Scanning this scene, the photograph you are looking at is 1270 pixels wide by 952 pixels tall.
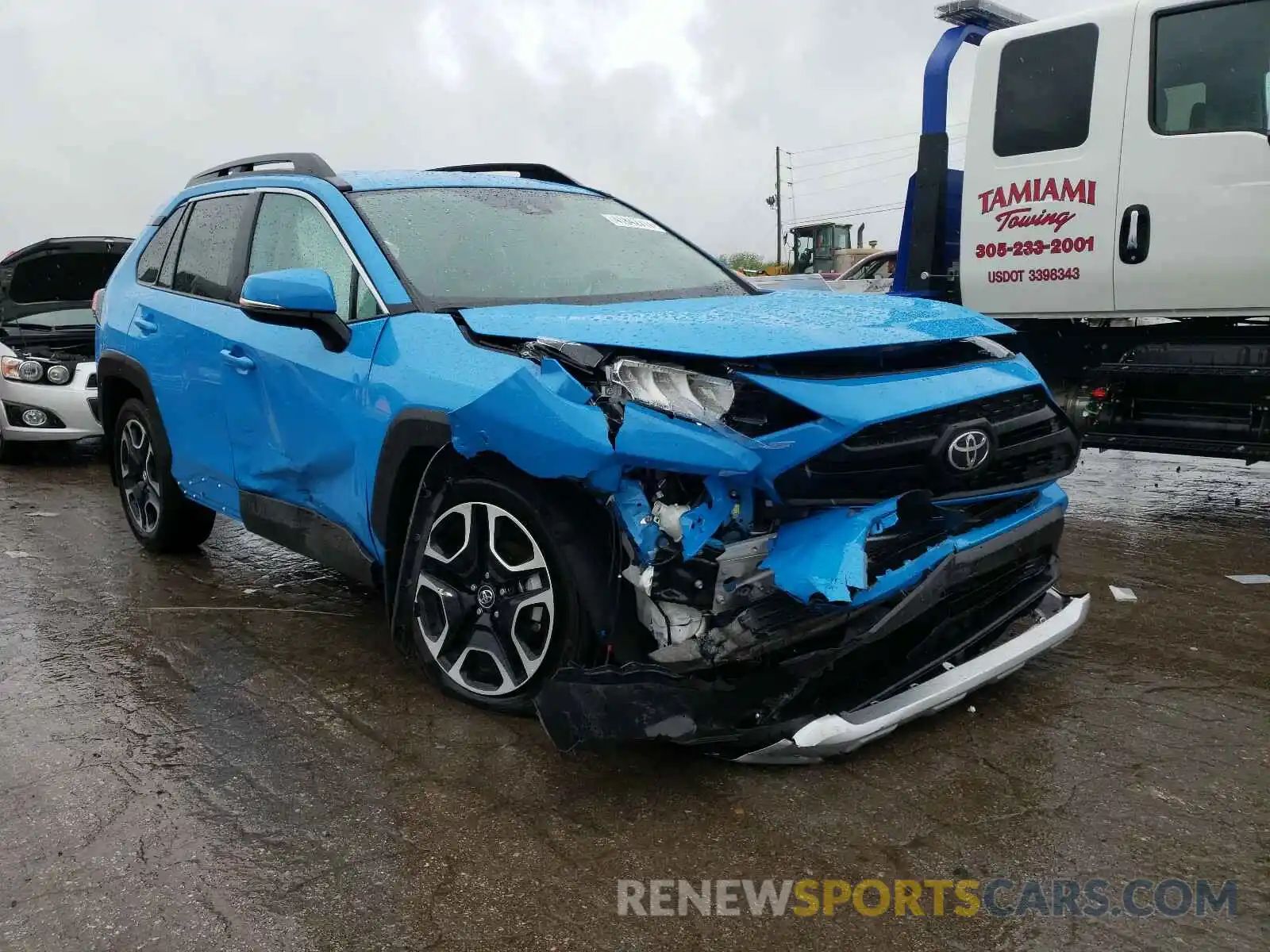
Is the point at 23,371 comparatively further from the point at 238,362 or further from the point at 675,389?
the point at 675,389

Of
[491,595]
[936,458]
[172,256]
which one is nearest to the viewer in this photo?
[936,458]

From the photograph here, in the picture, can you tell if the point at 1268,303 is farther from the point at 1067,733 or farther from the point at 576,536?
the point at 576,536

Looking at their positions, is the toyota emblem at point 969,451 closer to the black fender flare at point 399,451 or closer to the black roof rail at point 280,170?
the black fender flare at point 399,451

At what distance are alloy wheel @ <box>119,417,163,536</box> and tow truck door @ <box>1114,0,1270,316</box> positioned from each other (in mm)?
5029

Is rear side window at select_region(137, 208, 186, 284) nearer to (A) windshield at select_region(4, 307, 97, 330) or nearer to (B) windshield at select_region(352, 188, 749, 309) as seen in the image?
(B) windshield at select_region(352, 188, 749, 309)

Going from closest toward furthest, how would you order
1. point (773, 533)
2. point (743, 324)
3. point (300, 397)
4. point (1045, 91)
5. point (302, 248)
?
point (773, 533) < point (743, 324) < point (300, 397) < point (302, 248) < point (1045, 91)

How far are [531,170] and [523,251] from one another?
4.01 feet

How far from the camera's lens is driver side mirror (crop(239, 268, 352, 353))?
3455 millimetres

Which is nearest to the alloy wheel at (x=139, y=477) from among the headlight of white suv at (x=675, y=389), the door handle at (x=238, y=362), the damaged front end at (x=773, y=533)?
the door handle at (x=238, y=362)

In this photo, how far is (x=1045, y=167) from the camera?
5805 millimetres

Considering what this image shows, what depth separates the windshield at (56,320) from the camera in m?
9.03

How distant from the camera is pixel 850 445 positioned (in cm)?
267

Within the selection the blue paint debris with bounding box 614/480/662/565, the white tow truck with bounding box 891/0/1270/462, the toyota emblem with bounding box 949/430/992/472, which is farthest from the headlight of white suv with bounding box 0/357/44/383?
the toyota emblem with bounding box 949/430/992/472

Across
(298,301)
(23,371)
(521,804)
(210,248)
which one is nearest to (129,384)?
(210,248)
